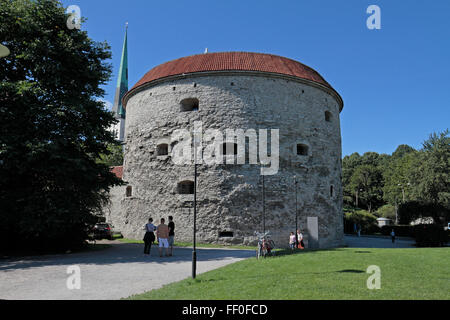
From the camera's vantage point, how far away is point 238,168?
53.2 ft

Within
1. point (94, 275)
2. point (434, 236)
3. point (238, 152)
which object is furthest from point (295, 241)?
point (434, 236)

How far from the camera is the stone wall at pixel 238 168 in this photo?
16.0 m

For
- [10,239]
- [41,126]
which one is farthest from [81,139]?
[10,239]

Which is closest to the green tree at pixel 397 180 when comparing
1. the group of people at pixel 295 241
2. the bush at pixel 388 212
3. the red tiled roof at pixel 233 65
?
the bush at pixel 388 212

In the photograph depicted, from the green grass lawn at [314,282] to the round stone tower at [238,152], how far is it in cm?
792

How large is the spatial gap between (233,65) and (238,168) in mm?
5678

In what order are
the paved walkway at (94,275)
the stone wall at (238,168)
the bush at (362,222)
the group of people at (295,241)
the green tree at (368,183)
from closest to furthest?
the paved walkway at (94,275), the group of people at (295,241), the stone wall at (238,168), the bush at (362,222), the green tree at (368,183)

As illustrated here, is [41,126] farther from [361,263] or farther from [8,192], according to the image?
[361,263]

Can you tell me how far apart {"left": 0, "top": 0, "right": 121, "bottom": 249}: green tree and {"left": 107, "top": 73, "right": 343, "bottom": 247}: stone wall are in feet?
16.6

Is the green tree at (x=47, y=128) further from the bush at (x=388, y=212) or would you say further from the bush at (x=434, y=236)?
the bush at (x=388, y=212)

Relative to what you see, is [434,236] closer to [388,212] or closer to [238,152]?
[238,152]

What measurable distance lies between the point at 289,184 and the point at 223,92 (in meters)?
6.00

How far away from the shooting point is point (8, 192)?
35.0 ft

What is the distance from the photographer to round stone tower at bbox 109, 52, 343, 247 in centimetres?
1608
